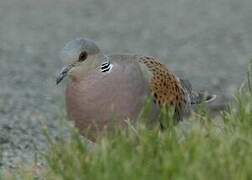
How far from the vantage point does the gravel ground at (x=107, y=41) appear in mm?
8938

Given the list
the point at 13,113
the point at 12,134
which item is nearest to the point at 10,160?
the point at 12,134

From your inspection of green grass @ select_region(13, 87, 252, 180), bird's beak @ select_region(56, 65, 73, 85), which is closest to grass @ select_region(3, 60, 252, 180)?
green grass @ select_region(13, 87, 252, 180)

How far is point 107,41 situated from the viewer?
11.8 m

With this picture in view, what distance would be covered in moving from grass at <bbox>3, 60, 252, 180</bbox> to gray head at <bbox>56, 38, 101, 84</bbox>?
2.54ft

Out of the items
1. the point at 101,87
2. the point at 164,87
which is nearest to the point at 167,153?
the point at 101,87

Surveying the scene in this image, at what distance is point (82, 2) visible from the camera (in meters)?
13.6

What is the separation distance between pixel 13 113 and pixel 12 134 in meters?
0.71

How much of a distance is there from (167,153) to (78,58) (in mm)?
1562

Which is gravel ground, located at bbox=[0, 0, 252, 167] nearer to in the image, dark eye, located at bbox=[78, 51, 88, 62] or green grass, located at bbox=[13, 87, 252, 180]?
dark eye, located at bbox=[78, 51, 88, 62]

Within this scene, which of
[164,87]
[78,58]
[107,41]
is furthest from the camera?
[107,41]

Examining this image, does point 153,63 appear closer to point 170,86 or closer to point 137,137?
point 170,86

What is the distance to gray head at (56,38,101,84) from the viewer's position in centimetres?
640

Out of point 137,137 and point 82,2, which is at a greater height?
point 82,2

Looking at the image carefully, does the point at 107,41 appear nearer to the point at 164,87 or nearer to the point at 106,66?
the point at 164,87
